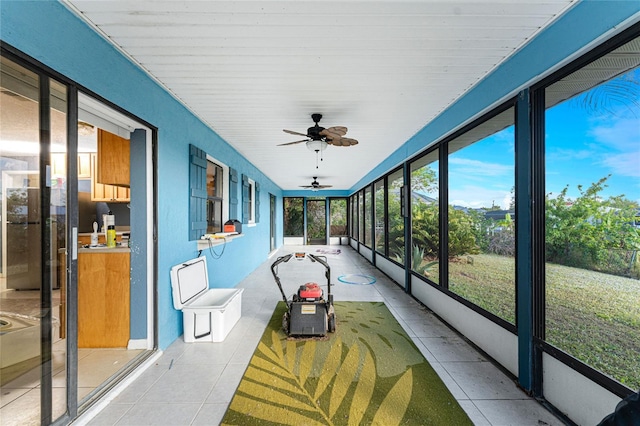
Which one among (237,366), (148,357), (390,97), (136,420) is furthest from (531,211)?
(148,357)

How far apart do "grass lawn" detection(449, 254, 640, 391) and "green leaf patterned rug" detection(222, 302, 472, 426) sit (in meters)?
0.91

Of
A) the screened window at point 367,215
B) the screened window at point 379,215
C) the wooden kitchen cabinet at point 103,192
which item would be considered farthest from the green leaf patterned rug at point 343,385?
the screened window at point 367,215

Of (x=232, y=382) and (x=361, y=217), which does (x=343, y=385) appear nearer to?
(x=232, y=382)

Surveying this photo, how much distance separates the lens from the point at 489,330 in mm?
2473

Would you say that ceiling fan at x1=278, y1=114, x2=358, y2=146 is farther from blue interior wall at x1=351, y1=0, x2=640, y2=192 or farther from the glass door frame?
the glass door frame

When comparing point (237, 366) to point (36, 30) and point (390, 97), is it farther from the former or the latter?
point (390, 97)

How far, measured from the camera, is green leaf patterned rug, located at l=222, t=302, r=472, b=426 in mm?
1745

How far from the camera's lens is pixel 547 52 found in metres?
1.80

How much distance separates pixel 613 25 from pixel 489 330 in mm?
2426

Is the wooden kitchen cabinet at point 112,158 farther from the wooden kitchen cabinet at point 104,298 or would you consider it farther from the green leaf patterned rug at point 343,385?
the green leaf patterned rug at point 343,385

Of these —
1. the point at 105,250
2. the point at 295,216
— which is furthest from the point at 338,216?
the point at 105,250

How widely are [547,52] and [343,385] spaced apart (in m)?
2.92

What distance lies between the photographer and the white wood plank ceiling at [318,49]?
5.36 ft

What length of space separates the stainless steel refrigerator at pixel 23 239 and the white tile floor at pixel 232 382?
102 centimetres
